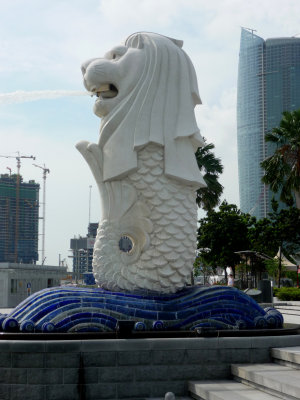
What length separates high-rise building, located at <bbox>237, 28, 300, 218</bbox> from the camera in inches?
3442

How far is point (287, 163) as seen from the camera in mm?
22969

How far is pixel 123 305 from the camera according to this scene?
801cm

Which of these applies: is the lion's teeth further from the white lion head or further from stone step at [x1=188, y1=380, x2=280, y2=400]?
stone step at [x1=188, y1=380, x2=280, y2=400]

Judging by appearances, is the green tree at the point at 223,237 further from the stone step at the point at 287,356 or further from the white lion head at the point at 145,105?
the stone step at the point at 287,356

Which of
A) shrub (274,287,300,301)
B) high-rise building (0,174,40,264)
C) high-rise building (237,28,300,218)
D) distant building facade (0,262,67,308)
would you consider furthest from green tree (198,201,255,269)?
high-rise building (0,174,40,264)

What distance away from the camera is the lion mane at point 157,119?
916 cm

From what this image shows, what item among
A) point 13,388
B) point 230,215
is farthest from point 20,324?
point 230,215

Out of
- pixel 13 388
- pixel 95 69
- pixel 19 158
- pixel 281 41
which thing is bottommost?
pixel 13 388

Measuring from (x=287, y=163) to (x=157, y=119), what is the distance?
14.7m

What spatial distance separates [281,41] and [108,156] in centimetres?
8661

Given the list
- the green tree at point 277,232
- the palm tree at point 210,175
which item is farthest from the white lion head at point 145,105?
the green tree at point 277,232

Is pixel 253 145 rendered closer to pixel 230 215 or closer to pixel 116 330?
pixel 230 215

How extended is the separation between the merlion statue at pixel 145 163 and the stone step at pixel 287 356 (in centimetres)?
220

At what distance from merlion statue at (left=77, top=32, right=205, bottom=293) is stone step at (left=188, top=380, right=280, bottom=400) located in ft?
7.45
